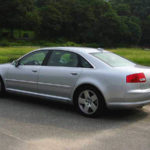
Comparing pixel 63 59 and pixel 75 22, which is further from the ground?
pixel 75 22

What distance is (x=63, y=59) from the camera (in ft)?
21.4

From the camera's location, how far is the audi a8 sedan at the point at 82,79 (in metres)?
5.54

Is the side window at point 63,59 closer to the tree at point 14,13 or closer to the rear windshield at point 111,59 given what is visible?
the rear windshield at point 111,59

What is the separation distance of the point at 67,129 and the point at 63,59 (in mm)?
1959

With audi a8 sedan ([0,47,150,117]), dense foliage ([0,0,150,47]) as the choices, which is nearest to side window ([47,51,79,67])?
audi a8 sedan ([0,47,150,117])

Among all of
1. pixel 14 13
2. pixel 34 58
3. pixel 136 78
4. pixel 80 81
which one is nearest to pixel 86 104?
pixel 80 81

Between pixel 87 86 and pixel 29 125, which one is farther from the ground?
pixel 87 86

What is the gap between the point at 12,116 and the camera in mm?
5883

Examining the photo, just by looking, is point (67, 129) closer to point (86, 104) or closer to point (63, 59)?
point (86, 104)

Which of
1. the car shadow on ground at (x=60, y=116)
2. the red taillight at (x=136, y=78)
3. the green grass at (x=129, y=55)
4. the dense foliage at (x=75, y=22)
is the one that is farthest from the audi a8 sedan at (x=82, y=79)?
the dense foliage at (x=75, y=22)

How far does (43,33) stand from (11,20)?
14956 millimetres

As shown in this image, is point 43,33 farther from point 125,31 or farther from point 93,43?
point 125,31

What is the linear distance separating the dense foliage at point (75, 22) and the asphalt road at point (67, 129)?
80.2 metres

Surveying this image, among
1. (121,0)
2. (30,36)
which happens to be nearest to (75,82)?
(30,36)
